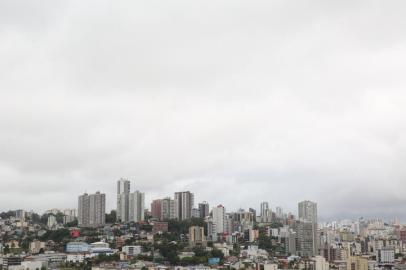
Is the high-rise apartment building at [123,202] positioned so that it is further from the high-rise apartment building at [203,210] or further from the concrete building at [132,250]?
the concrete building at [132,250]

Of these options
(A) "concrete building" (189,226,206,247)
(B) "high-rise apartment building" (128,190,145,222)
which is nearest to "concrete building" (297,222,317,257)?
(A) "concrete building" (189,226,206,247)

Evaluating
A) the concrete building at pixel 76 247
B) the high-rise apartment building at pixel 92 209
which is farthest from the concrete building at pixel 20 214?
the concrete building at pixel 76 247

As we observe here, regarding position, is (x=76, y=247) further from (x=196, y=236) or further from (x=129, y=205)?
(x=129, y=205)

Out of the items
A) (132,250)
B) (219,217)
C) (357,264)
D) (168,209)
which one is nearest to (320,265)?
(357,264)

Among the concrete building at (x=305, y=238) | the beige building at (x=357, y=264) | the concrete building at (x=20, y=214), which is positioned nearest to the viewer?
the beige building at (x=357, y=264)

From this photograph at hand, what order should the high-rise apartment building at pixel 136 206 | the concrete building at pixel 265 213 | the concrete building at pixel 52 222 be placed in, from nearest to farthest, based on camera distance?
→ the high-rise apartment building at pixel 136 206, the concrete building at pixel 52 222, the concrete building at pixel 265 213
